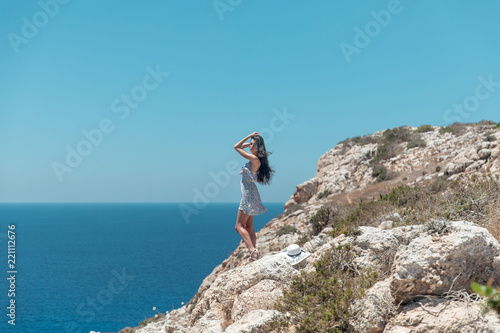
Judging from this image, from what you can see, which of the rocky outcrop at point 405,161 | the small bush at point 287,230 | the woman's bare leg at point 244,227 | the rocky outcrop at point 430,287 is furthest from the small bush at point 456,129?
the rocky outcrop at point 430,287

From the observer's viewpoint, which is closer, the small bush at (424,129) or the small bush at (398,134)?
the small bush at (398,134)

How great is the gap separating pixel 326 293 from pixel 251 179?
327cm

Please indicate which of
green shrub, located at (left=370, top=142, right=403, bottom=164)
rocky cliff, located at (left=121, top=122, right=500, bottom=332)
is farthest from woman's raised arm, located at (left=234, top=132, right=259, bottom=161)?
green shrub, located at (left=370, top=142, right=403, bottom=164)

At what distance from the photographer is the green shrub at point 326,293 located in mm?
5086

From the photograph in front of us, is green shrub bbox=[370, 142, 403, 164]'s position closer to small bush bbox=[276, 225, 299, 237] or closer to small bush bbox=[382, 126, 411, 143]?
small bush bbox=[382, 126, 411, 143]

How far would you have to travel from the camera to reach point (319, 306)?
5266 mm

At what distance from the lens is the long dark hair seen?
8320 mm

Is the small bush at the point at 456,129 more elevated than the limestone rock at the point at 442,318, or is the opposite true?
the small bush at the point at 456,129

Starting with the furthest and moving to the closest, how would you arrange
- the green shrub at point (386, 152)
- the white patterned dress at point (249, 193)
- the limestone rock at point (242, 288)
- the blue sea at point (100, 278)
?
1. the blue sea at point (100, 278)
2. the green shrub at point (386, 152)
3. the white patterned dress at point (249, 193)
4. the limestone rock at point (242, 288)

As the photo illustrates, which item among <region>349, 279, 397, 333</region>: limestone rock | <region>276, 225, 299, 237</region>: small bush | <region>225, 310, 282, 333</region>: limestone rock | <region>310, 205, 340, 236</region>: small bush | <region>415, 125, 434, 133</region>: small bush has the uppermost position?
<region>415, 125, 434, 133</region>: small bush

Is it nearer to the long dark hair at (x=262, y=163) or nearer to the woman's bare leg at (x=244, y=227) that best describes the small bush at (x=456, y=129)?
the long dark hair at (x=262, y=163)

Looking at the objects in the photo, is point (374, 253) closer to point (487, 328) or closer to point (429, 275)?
point (429, 275)

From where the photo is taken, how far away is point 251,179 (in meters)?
8.29

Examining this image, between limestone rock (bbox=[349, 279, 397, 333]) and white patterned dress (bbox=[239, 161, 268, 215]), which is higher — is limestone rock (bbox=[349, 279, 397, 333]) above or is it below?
below
